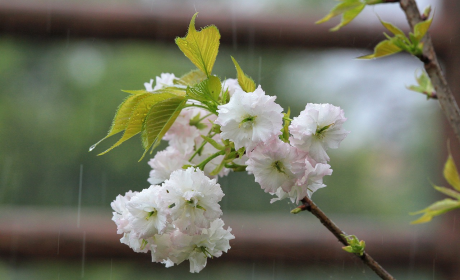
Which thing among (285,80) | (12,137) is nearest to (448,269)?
(285,80)

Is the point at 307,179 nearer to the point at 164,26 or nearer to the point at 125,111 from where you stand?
the point at 125,111

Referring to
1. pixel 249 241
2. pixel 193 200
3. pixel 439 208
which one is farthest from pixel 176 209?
pixel 249 241

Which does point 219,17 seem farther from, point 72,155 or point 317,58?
point 72,155

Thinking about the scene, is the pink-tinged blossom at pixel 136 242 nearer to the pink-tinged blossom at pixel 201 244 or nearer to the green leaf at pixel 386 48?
the pink-tinged blossom at pixel 201 244

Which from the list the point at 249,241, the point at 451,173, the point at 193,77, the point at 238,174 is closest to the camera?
the point at 451,173

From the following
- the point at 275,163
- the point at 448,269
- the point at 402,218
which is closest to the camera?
the point at 275,163

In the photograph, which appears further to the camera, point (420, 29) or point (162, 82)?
point (162, 82)

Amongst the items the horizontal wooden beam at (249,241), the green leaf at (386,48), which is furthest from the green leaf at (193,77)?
the horizontal wooden beam at (249,241)
